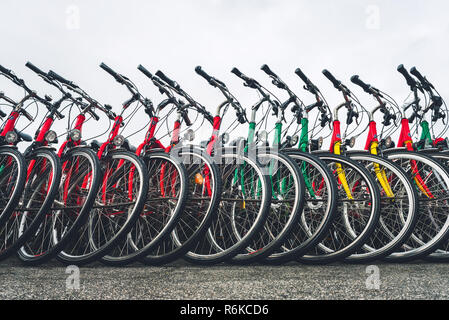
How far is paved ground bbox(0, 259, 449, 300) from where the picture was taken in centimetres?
184

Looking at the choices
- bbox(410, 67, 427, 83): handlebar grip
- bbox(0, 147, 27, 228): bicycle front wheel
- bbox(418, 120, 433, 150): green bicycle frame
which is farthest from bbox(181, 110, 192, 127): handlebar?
bbox(418, 120, 433, 150): green bicycle frame

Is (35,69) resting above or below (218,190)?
above

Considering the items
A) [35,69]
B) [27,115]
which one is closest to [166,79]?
[35,69]

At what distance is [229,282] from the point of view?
6.93 feet

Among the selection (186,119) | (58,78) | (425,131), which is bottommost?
(425,131)

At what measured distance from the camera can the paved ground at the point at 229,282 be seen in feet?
6.03

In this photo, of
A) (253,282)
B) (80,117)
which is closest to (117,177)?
(80,117)

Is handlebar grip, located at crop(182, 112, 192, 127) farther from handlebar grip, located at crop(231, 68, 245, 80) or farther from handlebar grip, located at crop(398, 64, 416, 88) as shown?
handlebar grip, located at crop(398, 64, 416, 88)

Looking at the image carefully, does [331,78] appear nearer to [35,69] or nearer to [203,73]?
[203,73]

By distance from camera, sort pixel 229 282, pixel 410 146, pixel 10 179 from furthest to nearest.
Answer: pixel 410 146, pixel 10 179, pixel 229 282
